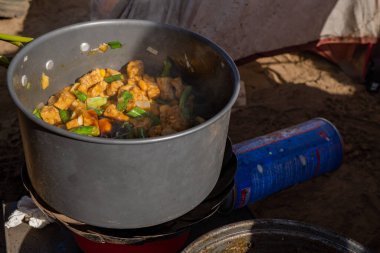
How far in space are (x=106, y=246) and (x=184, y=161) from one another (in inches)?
29.9

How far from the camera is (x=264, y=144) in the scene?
3016 millimetres

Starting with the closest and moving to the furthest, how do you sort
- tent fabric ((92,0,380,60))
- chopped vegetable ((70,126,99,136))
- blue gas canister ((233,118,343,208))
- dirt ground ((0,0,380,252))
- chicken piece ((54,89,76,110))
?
chopped vegetable ((70,126,99,136)), chicken piece ((54,89,76,110)), blue gas canister ((233,118,343,208)), dirt ground ((0,0,380,252)), tent fabric ((92,0,380,60))

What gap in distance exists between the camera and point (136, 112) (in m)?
2.07

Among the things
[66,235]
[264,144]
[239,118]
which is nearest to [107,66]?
[66,235]

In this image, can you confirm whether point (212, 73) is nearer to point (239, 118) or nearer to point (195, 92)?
point (195, 92)

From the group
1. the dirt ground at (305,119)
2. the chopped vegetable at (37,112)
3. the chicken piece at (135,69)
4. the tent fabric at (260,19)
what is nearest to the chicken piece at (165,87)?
the chicken piece at (135,69)

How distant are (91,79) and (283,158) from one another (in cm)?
141

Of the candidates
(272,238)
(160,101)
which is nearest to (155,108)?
(160,101)

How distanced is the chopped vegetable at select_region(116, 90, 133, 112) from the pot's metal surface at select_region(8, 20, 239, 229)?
0.26 metres

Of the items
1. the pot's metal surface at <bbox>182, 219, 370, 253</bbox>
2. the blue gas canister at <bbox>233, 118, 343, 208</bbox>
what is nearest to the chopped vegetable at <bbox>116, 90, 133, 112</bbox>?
the pot's metal surface at <bbox>182, 219, 370, 253</bbox>

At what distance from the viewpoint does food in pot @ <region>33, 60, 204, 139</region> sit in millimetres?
1951

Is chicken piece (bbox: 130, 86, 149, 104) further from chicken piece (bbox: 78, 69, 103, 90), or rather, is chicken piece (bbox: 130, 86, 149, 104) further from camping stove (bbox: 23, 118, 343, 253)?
camping stove (bbox: 23, 118, 343, 253)

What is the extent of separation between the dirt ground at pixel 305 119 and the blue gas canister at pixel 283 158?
0.28 m

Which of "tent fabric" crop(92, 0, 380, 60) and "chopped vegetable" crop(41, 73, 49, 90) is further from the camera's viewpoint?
"tent fabric" crop(92, 0, 380, 60)
